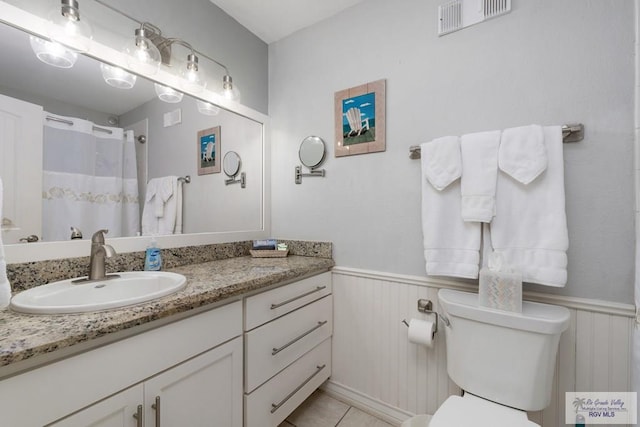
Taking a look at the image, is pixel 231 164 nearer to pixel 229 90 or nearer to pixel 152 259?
pixel 229 90

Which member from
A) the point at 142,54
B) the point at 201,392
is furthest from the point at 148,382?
the point at 142,54

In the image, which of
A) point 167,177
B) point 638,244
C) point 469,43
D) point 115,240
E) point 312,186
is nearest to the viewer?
point 638,244

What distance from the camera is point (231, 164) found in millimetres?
1752

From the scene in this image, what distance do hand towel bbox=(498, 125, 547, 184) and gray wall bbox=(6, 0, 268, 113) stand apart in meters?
1.54

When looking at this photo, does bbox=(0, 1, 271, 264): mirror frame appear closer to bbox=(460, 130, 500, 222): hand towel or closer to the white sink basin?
the white sink basin

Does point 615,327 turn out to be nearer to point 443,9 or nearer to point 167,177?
point 443,9

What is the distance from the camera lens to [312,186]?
1783 mm

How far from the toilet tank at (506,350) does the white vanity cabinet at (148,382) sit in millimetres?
921

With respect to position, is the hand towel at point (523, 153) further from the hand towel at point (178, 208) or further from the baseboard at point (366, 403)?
the hand towel at point (178, 208)

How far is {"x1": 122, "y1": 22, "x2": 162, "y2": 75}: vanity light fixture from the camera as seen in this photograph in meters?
1.20

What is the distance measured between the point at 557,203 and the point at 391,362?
3.67 ft

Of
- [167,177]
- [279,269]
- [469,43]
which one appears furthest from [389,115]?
[167,177]

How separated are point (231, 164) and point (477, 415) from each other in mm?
1738

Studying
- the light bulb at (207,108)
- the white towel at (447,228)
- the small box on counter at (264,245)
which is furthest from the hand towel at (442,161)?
the light bulb at (207,108)
